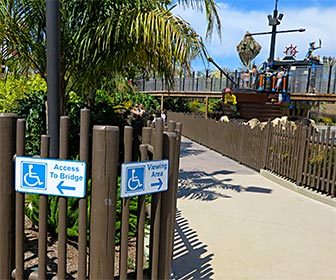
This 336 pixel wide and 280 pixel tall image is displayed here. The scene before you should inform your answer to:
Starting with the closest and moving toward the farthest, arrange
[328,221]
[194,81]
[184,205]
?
[328,221], [184,205], [194,81]

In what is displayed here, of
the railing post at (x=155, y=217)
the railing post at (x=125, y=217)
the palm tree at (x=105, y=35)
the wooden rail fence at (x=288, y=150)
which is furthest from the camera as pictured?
the wooden rail fence at (x=288, y=150)

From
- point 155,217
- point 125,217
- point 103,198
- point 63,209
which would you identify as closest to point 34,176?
point 63,209

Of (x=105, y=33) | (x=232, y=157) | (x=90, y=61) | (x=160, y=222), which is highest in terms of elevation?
(x=105, y=33)

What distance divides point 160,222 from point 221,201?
4363 millimetres

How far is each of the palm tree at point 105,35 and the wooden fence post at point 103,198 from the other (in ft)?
7.46

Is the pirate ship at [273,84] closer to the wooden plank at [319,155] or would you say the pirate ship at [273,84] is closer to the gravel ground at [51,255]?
the wooden plank at [319,155]

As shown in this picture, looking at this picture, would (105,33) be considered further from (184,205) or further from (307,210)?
(307,210)

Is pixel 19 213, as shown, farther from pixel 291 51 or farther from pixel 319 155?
pixel 291 51

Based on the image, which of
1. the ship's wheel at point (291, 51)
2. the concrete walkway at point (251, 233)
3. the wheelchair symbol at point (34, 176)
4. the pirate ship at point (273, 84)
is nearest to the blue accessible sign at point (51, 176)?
the wheelchair symbol at point (34, 176)

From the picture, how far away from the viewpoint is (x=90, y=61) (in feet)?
17.7

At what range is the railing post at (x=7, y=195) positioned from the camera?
8.13 feet

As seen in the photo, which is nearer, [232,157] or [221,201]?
[221,201]

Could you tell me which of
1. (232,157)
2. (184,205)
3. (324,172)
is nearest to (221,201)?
(184,205)

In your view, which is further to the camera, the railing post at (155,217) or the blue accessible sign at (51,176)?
the railing post at (155,217)
